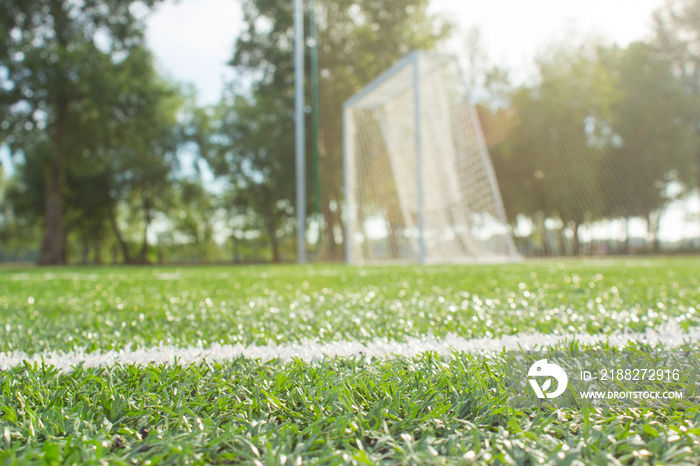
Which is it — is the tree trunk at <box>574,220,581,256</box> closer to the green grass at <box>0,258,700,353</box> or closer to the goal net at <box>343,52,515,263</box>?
the goal net at <box>343,52,515,263</box>

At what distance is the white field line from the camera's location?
1158 mm

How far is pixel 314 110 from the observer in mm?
12539

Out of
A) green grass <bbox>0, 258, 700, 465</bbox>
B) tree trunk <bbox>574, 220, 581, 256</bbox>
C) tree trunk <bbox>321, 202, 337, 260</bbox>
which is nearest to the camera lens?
green grass <bbox>0, 258, 700, 465</bbox>

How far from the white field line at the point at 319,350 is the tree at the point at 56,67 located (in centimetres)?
1405

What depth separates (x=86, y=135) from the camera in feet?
49.8

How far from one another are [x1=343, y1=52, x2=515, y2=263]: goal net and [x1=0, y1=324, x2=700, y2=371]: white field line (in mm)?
6904

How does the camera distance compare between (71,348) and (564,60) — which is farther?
(564,60)

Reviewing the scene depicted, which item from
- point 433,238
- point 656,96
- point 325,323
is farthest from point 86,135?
point 656,96

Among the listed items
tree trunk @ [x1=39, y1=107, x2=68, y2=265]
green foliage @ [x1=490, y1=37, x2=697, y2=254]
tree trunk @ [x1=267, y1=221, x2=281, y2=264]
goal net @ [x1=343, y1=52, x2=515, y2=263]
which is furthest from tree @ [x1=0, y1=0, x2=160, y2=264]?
green foliage @ [x1=490, y1=37, x2=697, y2=254]

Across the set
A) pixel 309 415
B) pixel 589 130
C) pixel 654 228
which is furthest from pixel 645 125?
pixel 309 415

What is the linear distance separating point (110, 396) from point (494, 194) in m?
8.95

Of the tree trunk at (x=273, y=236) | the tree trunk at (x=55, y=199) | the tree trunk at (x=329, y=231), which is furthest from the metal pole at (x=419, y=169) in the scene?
the tree trunk at (x=273, y=236)

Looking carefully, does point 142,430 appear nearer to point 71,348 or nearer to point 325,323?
point 71,348

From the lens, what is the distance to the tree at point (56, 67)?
13242 millimetres
